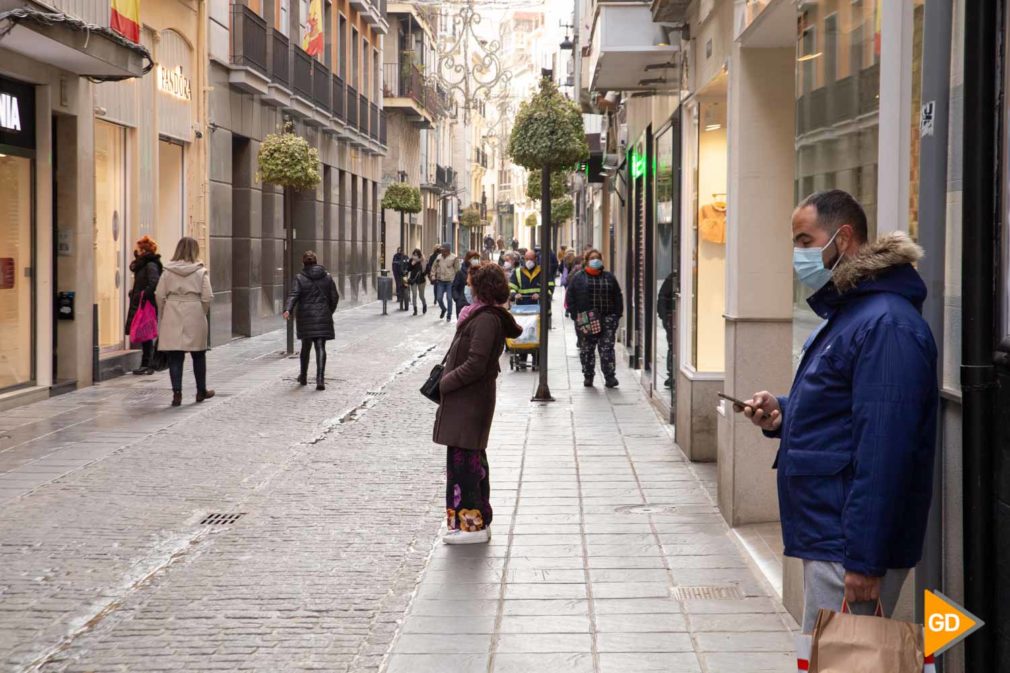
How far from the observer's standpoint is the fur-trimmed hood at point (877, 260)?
12.8 ft

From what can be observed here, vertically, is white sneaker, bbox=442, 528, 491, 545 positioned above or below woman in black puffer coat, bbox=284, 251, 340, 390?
below

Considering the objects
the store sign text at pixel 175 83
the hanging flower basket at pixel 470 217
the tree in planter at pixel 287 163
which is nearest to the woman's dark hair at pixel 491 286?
the store sign text at pixel 175 83

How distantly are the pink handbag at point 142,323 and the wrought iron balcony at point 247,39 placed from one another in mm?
8101

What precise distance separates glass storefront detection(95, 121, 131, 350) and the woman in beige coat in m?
3.08

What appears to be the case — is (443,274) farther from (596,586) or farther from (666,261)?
(596,586)

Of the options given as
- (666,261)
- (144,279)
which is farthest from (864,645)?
(144,279)

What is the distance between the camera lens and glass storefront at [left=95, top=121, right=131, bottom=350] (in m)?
18.7

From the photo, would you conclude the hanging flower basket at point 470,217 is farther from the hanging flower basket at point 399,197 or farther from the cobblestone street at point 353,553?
the cobblestone street at point 353,553

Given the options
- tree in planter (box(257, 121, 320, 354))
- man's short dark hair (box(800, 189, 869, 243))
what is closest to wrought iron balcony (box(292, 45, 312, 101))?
tree in planter (box(257, 121, 320, 354))

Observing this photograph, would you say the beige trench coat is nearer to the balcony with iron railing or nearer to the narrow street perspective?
the narrow street perspective

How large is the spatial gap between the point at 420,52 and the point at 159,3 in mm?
38605

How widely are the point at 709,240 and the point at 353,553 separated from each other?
4.67 m

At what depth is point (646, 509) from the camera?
947 centimetres

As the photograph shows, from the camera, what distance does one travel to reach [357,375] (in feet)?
62.5
